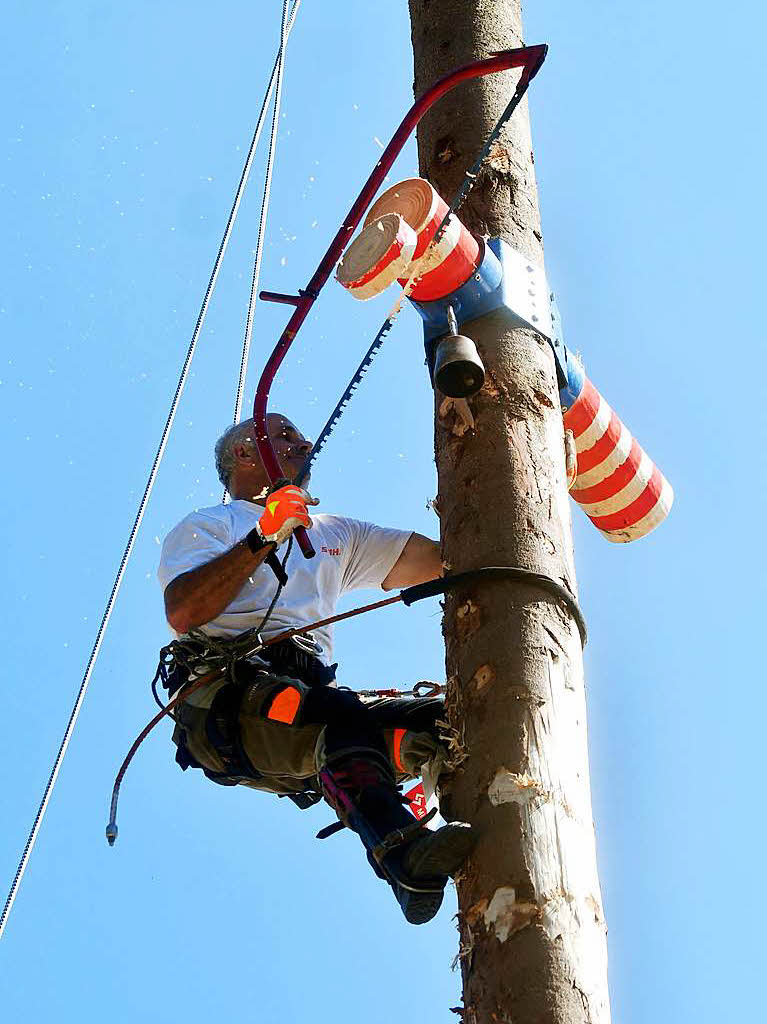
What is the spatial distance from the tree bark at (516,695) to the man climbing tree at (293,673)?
0.35 metres

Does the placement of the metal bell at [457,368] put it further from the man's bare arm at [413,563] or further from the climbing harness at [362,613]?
the man's bare arm at [413,563]

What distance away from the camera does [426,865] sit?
265cm

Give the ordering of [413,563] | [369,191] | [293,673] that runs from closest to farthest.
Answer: [369,191] < [293,673] < [413,563]

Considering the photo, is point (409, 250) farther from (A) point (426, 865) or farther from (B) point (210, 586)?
(A) point (426, 865)

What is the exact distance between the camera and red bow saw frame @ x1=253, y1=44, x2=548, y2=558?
341 centimetres

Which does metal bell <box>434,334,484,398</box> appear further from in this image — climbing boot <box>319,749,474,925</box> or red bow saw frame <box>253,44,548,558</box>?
climbing boot <box>319,749,474,925</box>

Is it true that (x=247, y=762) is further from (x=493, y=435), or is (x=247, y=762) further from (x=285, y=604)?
(x=493, y=435)

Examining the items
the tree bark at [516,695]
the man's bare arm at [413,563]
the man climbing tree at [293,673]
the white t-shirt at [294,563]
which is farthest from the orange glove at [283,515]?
the man's bare arm at [413,563]

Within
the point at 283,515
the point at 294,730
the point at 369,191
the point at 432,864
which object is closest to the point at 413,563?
the point at 283,515

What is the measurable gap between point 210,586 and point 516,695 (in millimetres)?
1230

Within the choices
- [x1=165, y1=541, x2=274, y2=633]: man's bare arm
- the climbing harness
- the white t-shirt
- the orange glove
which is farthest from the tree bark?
the white t-shirt

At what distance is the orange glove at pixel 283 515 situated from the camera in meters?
3.60

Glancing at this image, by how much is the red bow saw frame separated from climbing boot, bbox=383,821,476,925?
3.46 feet

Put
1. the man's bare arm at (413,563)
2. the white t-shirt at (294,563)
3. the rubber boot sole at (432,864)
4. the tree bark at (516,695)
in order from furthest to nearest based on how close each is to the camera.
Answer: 1. the man's bare arm at (413,563)
2. the white t-shirt at (294,563)
3. the rubber boot sole at (432,864)
4. the tree bark at (516,695)
